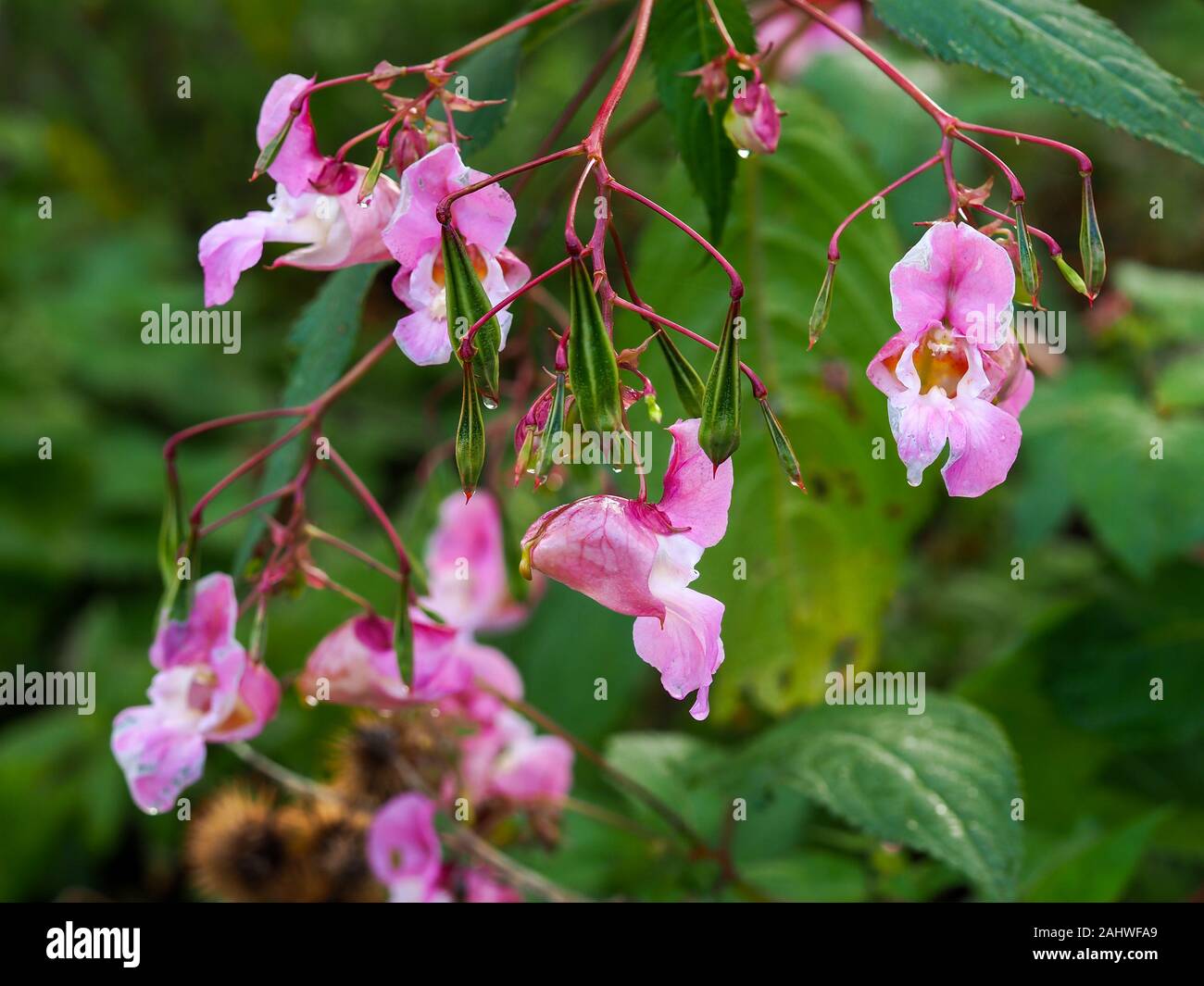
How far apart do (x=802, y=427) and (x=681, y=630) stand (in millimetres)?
448

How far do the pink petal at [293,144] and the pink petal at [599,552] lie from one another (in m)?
0.20

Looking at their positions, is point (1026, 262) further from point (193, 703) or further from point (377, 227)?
point (193, 703)

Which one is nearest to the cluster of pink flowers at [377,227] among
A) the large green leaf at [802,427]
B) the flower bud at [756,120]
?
the flower bud at [756,120]

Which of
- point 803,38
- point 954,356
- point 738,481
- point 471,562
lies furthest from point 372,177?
point 803,38

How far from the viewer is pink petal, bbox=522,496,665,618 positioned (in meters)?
0.43

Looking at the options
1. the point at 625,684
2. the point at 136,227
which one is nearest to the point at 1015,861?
the point at 625,684

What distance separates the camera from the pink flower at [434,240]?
0.44 meters

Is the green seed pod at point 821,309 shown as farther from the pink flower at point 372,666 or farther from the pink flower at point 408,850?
the pink flower at point 408,850

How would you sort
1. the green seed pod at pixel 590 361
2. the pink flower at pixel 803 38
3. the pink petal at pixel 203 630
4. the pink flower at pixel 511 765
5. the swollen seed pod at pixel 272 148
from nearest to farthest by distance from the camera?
the green seed pod at pixel 590 361 < the swollen seed pod at pixel 272 148 < the pink petal at pixel 203 630 < the pink flower at pixel 511 765 < the pink flower at pixel 803 38

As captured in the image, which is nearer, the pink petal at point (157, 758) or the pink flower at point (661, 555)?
the pink flower at point (661, 555)

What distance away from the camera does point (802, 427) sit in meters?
0.87

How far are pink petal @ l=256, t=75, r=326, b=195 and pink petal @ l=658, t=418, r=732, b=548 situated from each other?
0.66ft

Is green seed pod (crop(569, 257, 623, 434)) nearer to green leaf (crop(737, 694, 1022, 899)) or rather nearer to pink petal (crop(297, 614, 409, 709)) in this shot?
pink petal (crop(297, 614, 409, 709))

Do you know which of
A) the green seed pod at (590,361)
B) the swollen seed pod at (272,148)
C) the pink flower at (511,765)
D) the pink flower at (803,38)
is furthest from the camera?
the pink flower at (803,38)
